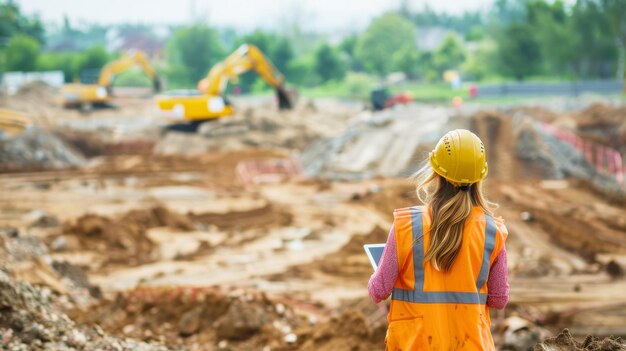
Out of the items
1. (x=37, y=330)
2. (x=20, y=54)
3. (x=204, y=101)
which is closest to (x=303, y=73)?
(x=20, y=54)

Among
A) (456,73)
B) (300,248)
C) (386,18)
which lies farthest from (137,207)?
(386,18)

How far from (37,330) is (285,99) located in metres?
27.2

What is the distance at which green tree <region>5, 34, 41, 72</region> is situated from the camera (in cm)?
5406

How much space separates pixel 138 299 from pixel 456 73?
54.9m

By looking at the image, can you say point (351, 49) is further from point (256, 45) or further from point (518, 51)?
point (518, 51)

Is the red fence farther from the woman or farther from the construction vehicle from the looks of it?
the woman

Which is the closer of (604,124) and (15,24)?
(604,124)

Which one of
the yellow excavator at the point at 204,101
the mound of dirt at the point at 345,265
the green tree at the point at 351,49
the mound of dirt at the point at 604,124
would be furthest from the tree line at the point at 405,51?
the mound of dirt at the point at 345,265

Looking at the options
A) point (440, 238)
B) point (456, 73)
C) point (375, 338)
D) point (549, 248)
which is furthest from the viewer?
point (456, 73)

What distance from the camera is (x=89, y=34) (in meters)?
129

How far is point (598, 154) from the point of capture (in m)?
23.2

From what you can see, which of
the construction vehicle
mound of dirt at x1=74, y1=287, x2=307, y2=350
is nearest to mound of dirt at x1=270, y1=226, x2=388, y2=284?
mound of dirt at x1=74, y1=287, x2=307, y2=350

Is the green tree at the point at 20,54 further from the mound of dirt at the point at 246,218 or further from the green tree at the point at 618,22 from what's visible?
the mound of dirt at the point at 246,218

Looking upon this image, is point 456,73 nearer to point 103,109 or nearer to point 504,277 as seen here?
point 103,109
